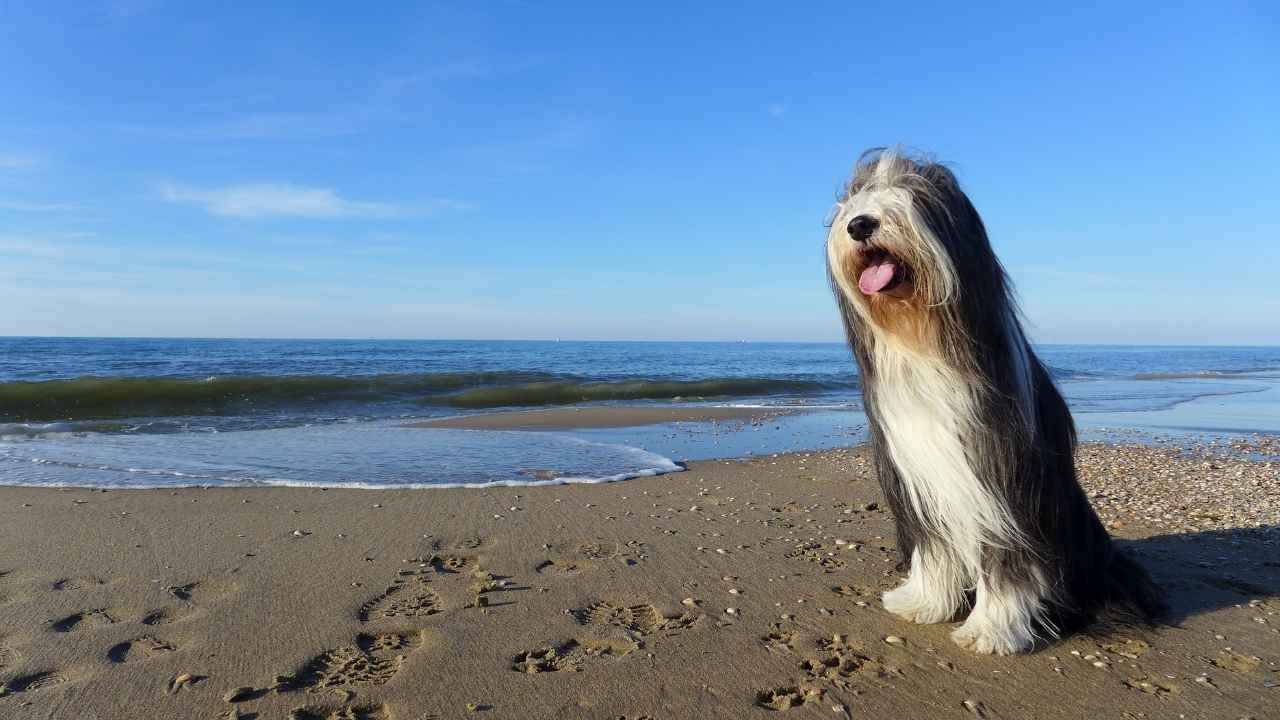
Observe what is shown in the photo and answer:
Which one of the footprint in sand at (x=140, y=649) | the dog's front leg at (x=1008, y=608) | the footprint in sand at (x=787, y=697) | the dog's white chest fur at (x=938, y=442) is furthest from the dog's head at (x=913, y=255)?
the footprint in sand at (x=140, y=649)

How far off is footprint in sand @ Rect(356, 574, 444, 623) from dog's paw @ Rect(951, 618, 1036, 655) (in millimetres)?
2142

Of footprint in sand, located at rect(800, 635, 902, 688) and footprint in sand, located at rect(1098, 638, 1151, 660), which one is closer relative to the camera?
footprint in sand, located at rect(800, 635, 902, 688)

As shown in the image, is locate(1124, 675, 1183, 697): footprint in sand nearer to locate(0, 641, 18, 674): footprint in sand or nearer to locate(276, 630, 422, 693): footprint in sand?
locate(276, 630, 422, 693): footprint in sand

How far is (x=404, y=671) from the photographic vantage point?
8.85 ft

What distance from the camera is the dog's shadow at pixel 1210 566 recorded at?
3418 millimetres

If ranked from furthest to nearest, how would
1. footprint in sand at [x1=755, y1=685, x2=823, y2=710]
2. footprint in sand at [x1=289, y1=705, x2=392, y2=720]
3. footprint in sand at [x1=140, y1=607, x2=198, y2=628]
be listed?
footprint in sand at [x1=140, y1=607, x2=198, y2=628], footprint in sand at [x1=755, y1=685, x2=823, y2=710], footprint in sand at [x1=289, y1=705, x2=392, y2=720]

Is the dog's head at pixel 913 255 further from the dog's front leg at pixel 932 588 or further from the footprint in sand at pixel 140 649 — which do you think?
the footprint in sand at pixel 140 649

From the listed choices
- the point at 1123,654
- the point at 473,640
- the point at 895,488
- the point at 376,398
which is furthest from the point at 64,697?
the point at 376,398

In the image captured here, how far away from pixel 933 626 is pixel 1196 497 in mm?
3981

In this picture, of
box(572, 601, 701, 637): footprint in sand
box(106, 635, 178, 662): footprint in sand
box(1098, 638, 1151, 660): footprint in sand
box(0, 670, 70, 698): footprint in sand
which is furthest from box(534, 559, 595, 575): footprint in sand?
box(1098, 638, 1151, 660): footprint in sand

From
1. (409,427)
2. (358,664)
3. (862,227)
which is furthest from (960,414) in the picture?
(409,427)

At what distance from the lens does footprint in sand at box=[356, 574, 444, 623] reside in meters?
3.26

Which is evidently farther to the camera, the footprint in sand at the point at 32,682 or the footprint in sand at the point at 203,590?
the footprint in sand at the point at 203,590

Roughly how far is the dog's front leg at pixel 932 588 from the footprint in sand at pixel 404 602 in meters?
1.97
